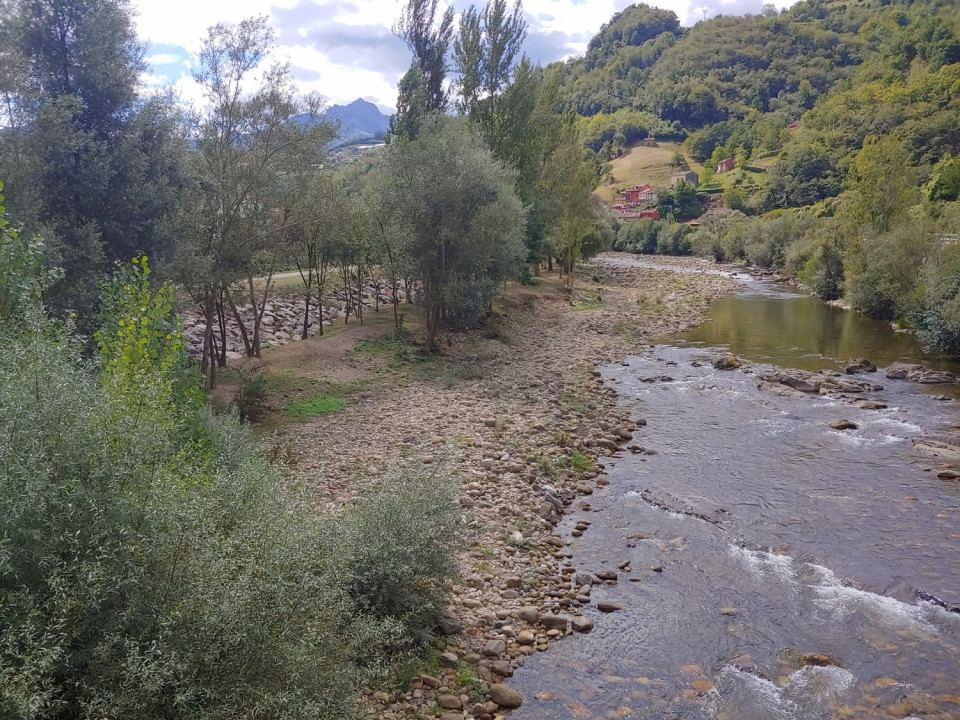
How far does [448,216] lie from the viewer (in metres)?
25.0

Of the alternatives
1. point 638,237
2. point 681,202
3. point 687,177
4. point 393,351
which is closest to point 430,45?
point 393,351

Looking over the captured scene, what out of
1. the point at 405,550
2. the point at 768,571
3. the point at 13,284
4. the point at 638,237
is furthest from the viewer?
the point at 638,237

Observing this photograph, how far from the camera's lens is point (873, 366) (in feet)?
89.5

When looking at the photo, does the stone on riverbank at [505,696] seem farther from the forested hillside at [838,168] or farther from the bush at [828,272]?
the bush at [828,272]

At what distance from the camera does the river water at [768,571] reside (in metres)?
8.62

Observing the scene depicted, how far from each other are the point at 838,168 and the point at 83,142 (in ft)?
356

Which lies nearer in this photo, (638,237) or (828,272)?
(828,272)

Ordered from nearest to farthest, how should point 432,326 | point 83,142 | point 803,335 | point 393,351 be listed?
point 83,142 → point 393,351 → point 432,326 → point 803,335

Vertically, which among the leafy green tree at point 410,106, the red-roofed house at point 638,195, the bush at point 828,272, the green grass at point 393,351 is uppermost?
the red-roofed house at point 638,195

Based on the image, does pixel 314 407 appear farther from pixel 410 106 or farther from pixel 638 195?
pixel 638 195

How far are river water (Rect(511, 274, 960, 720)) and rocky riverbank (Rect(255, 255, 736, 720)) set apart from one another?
55 cm

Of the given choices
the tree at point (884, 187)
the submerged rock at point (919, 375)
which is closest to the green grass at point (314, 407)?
the submerged rock at point (919, 375)

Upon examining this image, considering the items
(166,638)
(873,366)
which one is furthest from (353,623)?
(873,366)

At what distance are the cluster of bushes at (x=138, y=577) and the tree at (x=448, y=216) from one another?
18.6 m
